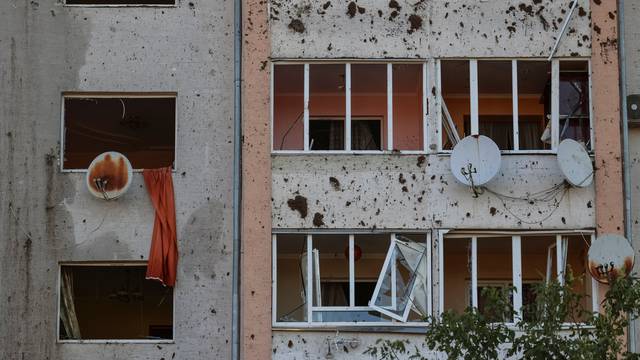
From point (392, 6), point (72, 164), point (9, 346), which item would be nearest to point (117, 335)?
point (72, 164)

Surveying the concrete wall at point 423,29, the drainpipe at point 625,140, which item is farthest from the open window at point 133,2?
the drainpipe at point 625,140

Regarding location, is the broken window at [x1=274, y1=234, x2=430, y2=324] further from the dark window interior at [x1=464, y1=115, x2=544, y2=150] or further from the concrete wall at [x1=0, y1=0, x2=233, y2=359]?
the dark window interior at [x1=464, y1=115, x2=544, y2=150]

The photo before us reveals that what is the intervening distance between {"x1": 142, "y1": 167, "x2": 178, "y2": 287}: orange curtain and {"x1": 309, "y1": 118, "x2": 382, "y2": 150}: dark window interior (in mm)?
2997

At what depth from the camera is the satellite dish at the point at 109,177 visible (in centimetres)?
1925

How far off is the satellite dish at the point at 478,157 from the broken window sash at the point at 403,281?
54.2 inches

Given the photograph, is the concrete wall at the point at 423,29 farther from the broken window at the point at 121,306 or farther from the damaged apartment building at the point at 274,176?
the broken window at the point at 121,306

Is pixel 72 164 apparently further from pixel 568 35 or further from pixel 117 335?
pixel 568 35

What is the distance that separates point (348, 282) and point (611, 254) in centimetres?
464

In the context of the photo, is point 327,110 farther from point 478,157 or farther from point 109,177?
point 109,177

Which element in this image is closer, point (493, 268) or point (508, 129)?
point (493, 268)

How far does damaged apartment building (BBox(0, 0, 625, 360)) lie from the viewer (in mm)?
19188

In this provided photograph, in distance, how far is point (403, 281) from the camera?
1950 cm

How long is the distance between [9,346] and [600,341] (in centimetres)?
955

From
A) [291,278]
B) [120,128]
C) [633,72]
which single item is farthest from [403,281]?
[120,128]
